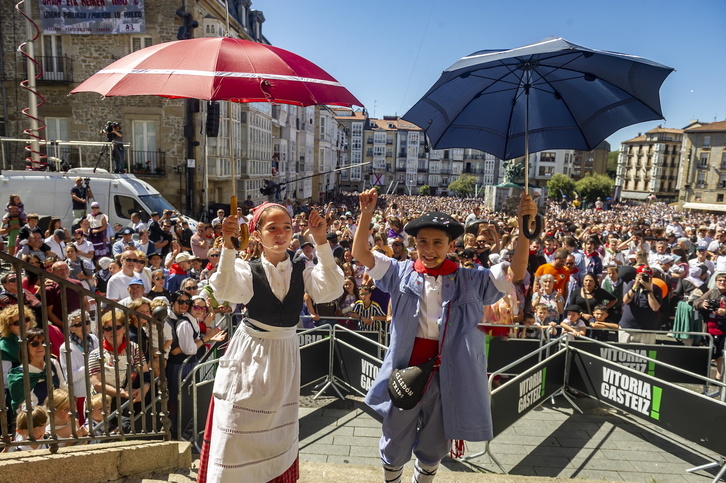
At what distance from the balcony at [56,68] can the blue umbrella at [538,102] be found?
23988 millimetres

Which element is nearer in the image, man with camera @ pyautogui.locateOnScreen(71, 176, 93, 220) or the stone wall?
man with camera @ pyautogui.locateOnScreen(71, 176, 93, 220)

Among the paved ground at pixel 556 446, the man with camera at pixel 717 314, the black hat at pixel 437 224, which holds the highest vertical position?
the black hat at pixel 437 224

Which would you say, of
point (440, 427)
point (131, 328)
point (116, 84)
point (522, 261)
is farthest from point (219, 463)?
point (131, 328)

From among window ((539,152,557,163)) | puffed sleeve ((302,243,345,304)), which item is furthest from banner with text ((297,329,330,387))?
window ((539,152,557,163))

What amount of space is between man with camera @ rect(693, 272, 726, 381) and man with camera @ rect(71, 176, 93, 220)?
13.1 m

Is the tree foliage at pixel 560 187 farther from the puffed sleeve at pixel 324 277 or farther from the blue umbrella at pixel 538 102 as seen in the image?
the puffed sleeve at pixel 324 277

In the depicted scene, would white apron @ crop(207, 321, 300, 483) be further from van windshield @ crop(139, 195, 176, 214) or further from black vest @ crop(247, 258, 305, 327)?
van windshield @ crop(139, 195, 176, 214)

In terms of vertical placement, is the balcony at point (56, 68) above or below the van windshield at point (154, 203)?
above

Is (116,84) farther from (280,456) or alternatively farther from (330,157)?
(330,157)

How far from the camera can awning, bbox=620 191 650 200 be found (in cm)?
8806

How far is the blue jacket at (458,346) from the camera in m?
2.75

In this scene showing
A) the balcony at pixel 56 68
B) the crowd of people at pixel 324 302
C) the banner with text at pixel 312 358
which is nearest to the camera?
the crowd of people at pixel 324 302

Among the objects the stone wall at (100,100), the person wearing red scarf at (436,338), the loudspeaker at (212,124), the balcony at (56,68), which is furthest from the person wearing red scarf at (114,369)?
the balcony at (56,68)

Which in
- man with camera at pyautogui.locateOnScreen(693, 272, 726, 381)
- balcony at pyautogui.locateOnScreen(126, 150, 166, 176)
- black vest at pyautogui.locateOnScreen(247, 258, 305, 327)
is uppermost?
balcony at pyautogui.locateOnScreen(126, 150, 166, 176)
